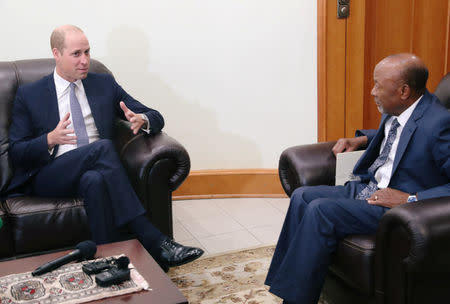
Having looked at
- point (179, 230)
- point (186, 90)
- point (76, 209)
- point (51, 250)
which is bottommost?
point (179, 230)

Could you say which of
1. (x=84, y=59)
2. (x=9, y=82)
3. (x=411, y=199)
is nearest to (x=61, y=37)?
(x=84, y=59)

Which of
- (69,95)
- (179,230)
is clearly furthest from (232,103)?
(69,95)

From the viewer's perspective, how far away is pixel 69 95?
9.51ft

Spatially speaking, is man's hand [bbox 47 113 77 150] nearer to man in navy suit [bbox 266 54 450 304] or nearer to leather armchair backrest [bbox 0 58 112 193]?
leather armchair backrest [bbox 0 58 112 193]

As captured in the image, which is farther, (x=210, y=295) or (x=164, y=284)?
(x=210, y=295)

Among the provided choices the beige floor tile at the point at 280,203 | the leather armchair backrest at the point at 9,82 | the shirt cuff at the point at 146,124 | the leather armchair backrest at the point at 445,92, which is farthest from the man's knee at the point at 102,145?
the leather armchair backrest at the point at 445,92

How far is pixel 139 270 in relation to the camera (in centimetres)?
190

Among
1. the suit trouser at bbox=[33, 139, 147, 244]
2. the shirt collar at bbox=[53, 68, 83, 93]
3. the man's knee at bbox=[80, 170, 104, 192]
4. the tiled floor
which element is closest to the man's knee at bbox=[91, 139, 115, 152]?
the suit trouser at bbox=[33, 139, 147, 244]

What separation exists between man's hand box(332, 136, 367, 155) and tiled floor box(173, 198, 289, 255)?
2.61ft

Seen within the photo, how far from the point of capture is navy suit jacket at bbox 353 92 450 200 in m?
2.07

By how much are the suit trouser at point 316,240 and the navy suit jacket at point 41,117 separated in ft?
3.41

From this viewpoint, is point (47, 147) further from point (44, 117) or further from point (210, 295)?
point (210, 295)

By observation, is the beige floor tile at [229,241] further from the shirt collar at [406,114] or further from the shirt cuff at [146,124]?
the shirt collar at [406,114]

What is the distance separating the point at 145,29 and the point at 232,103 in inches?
29.9
